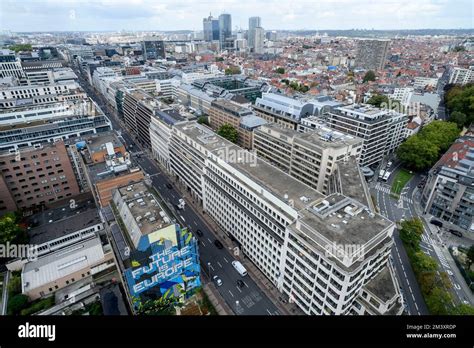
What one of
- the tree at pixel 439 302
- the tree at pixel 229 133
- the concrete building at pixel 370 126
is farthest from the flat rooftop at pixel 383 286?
the tree at pixel 229 133

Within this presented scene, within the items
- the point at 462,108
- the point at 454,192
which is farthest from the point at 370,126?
the point at 462,108

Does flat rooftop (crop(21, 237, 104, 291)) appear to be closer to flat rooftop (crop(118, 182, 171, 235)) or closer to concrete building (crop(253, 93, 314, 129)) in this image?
flat rooftop (crop(118, 182, 171, 235))

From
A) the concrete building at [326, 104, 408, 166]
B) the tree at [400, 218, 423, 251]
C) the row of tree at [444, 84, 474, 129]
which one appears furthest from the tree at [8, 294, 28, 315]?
the row of tree at [444, 84, 474, 129]

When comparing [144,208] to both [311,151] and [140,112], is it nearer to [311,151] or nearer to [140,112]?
[311,151]

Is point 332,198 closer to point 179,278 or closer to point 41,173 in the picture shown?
point 179,278

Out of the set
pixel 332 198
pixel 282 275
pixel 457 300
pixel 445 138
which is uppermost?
pixel 332 198

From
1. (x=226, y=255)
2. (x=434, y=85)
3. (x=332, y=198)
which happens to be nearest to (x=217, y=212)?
(x=226, y=255)
